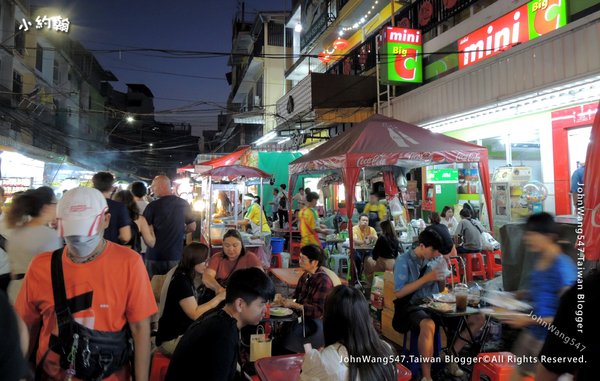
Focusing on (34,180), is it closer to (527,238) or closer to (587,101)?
(527,238)

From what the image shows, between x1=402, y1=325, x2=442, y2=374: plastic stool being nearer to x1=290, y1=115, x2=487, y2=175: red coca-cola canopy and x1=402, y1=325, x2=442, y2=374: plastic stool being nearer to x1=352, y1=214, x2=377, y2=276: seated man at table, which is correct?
x1=290, y1=115, x2=487, y2=175: red coca-cola canopy

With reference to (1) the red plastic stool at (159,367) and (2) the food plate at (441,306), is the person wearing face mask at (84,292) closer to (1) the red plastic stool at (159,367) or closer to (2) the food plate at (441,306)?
(1) the red plastic stool at (159,367)

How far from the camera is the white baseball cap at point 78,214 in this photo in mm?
1833

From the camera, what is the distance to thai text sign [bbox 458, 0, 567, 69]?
7484 mm

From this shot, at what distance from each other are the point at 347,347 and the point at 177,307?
6.13 feet

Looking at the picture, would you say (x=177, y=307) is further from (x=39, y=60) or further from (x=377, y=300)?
(x=39, y=60)

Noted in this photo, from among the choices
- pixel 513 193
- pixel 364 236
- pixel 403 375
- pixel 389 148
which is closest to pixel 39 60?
pixel 364 236

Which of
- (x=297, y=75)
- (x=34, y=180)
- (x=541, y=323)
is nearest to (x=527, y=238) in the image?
(x=541, y=323)

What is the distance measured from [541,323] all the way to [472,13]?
9570mm

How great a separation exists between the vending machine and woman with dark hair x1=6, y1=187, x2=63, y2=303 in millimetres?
8275

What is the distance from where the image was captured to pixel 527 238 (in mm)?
3053

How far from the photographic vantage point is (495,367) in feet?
11.8

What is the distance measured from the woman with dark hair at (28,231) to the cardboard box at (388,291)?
171 inches

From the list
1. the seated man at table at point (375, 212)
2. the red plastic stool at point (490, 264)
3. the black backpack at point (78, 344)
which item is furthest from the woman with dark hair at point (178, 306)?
the red plastic stool at point (490, 264)
